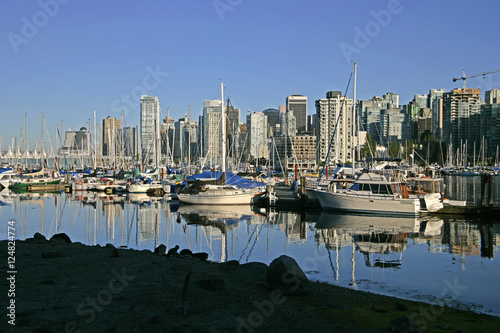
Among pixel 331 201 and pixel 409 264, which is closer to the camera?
pixel 409 264

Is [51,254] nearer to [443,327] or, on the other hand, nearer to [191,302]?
[191,302]

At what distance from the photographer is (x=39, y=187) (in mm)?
76875

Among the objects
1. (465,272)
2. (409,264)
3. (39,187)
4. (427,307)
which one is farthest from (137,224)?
(39,187)

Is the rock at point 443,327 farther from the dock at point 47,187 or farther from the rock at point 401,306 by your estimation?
the dock at point 47,187

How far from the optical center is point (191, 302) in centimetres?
1228

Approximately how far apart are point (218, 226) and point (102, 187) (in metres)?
45.1

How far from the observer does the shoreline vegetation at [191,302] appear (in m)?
10.7

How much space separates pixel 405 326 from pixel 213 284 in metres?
5.16

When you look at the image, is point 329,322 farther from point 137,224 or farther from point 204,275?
point 137,224

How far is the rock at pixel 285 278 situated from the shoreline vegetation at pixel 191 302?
28 mm

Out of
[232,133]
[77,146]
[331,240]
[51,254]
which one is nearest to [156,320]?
[51,254]

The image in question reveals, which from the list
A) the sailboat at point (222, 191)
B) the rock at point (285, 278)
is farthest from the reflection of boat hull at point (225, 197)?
the rock at point (285, 278)

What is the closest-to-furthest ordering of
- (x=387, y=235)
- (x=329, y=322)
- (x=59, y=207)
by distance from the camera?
(x=329, y=322)
(x=387, y=235)
(x=59, y=207)

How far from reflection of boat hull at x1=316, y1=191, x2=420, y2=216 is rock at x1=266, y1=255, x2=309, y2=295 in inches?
1063
